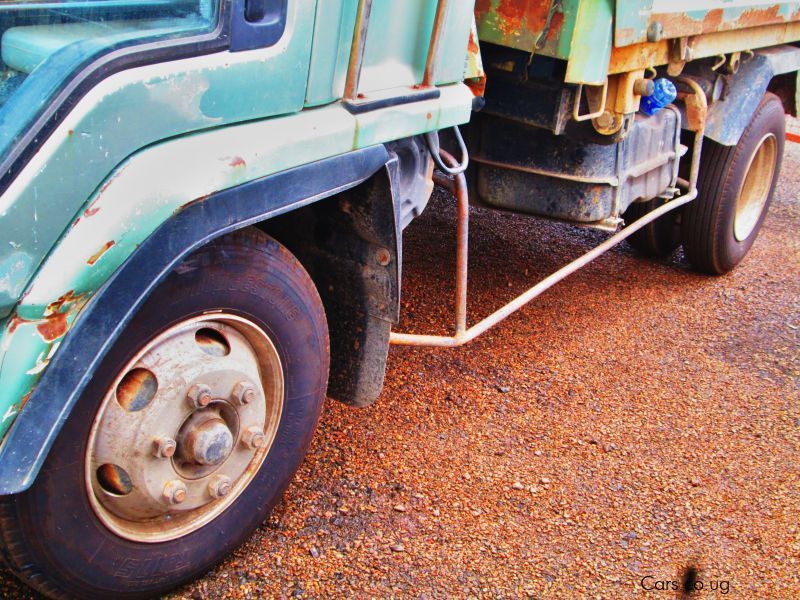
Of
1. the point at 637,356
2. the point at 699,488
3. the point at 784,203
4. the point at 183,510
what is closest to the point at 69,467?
the point at 183,510

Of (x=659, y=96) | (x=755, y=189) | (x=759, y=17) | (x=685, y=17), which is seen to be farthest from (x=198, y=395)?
(x=755, y=189)

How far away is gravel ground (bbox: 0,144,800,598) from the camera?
234 centimetres

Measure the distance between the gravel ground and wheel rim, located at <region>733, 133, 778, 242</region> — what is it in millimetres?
560

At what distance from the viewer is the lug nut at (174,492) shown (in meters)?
1.91

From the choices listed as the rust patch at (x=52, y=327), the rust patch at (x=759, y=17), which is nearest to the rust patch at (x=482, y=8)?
the rust patch at (x=759, y=17)

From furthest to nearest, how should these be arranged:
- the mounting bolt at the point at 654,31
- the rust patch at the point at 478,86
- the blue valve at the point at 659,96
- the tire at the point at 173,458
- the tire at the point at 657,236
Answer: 1. the tire at the point at 657,236
2. the blue valve at the point at 659,96
3. the mounting bolt at the point at 654,31
4. the rust patch at the point at 478,86
5. the tire at the point at 173,458

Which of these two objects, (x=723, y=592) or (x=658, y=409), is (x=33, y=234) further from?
(x=658, y=409)

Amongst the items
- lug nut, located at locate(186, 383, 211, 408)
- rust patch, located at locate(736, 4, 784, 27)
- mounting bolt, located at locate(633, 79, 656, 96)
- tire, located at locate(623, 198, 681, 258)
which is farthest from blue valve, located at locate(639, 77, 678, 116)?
lug nut, located at locate(186, 383, 211, 408)

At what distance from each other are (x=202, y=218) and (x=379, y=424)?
143 centimetres

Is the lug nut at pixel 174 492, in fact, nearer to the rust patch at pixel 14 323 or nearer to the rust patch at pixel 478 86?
the rust patch at pixel 14 323

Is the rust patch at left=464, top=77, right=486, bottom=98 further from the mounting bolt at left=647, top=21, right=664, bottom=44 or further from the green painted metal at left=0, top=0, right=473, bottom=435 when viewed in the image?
the green painted metal at left=0, top=0, right=473, bottom=435

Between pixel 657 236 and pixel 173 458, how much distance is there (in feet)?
11.3

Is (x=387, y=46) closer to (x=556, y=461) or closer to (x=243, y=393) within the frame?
(x=243, y=393)

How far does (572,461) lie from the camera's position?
9.53 ft
